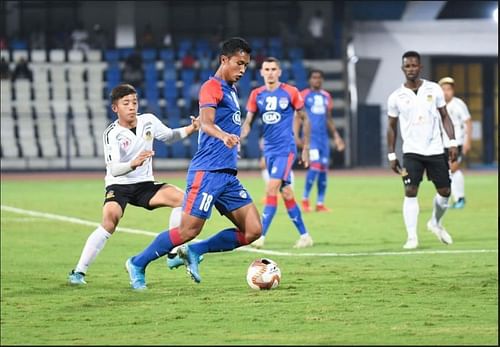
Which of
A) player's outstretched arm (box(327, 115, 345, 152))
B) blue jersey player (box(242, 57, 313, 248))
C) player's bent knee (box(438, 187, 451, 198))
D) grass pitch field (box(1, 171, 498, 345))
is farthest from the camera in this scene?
player's outstretched arm (box(327, 115, 345, 152))

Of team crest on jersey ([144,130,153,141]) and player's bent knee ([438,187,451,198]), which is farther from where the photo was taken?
player's bent knee ([438,187,451,198])

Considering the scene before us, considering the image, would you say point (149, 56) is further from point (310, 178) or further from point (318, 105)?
point (310, 178)

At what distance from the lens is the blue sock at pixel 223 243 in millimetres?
11180

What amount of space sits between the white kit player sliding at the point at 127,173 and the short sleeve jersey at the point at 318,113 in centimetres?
1055

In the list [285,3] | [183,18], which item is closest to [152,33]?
[183,18]

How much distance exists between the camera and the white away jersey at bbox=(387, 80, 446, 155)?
14.9m

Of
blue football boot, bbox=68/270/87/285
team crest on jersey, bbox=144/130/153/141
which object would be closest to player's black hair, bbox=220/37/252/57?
team crest on jersey, bbox=144/130/153/141

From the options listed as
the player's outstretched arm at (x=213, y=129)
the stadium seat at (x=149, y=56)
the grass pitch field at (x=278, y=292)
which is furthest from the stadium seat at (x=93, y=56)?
the player's outstretched arm at (x=213, y=129)

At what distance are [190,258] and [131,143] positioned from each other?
53.5 inches

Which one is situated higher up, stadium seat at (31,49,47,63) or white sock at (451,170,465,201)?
stadium seat at (31,49,47,63)

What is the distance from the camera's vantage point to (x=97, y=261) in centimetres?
1428

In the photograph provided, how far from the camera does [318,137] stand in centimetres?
2261

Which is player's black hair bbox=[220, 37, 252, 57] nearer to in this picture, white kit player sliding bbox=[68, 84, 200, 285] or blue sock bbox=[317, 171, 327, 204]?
white kit player sliding bbox=[68, 84, 200, 285]

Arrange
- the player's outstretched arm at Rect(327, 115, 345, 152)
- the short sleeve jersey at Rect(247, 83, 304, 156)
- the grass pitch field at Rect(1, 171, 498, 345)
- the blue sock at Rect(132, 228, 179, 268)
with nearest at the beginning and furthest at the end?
1. the grass pitch field at Rect(1, 171, 498, 345)
2. the blue sock at Rect(132, 228, 179, 268)
3. the short sleeve jersey at Rect(247, 83, 304, 156)
4. the player's outstretched arm at Rect(327, 115, 345, 152)
